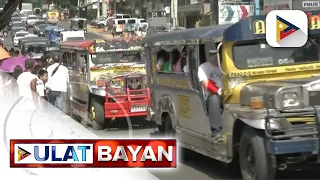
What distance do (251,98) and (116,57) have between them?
7.81m

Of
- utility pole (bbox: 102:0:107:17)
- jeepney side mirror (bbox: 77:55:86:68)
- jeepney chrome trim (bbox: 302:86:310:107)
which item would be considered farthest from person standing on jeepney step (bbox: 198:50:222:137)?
utility pole (bbox: 102:0:107:17)

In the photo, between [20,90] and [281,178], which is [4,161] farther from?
[281,178]

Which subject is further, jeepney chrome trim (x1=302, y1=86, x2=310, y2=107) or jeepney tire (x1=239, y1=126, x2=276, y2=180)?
jeepney tire (x1=239, y1=126, x2=276, y2=180)

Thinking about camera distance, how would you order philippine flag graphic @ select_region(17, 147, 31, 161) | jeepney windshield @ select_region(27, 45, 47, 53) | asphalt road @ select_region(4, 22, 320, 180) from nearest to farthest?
philippine flag graphic @ select_region(17, 147, 31, 161), asphalt road @ select_region(4, 22, 320, 180), jeepney windshield @ select_region(27, 45, 47, 53)

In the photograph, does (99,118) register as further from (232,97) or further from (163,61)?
(232,97)

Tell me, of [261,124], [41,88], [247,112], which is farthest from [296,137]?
[41,88]

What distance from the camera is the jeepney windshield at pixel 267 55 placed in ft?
25.5

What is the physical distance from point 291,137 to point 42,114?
389 centimetres

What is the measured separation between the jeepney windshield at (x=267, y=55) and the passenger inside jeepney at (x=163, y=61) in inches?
87.3

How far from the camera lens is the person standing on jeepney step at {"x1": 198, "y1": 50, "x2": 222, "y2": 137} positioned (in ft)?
25.7

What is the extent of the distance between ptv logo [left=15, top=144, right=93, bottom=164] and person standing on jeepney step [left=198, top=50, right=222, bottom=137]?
8.23ft

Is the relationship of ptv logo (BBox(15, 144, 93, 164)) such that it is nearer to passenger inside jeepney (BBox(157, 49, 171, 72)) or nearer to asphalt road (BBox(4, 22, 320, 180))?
asphalt road (BBox(4, 22, 320, 180))

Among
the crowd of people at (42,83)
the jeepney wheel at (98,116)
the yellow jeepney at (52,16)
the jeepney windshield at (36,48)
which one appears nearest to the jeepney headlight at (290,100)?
the crowd of people at (42,83)

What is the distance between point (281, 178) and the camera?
8.04 metres
